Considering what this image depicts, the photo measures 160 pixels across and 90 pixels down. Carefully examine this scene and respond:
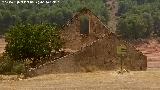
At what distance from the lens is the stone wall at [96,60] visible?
A: 2389 cm

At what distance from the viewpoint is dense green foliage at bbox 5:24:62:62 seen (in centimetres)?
2608

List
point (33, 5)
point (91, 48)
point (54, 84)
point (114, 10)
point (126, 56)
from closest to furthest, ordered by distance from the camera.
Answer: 1. point (54, 84)
2. point (91, 48)
3. point (126, 56)
4. point (33, 5)
5. point (114, 10)

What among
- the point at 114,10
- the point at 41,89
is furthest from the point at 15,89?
the point at 114,10

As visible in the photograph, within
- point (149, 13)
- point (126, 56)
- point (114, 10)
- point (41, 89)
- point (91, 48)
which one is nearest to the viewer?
point (41, 89)

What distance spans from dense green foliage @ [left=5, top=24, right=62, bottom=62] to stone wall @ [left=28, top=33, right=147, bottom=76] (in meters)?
2.63

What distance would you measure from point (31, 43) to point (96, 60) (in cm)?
441

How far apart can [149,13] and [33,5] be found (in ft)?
110

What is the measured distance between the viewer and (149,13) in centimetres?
10069

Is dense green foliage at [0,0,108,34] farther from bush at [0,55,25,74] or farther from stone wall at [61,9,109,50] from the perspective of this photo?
bush at [0,55,25,74]

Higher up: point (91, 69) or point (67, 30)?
point (67, 30)

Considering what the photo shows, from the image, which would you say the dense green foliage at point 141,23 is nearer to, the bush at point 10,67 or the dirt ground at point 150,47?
the dirt ground at point 150,47

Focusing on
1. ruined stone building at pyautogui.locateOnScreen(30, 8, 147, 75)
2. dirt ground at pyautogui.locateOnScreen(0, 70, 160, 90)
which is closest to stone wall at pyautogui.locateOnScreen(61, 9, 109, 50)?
ruined stone building at pyautogui.locateOnScreen(30, 8, 147, 75)

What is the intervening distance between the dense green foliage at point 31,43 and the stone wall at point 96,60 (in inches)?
103

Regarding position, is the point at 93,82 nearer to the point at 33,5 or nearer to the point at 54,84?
the point at 54,84
